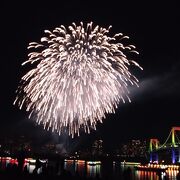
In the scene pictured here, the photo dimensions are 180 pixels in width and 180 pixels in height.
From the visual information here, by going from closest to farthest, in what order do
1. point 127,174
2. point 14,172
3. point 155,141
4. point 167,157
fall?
point 14,172
point 127,174
point 167,157
point 155,141

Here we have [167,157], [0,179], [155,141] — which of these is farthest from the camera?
[155,141]

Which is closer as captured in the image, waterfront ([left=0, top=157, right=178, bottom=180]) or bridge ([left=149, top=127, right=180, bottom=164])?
waterfront ([left=0, top=157, right=178, bottom=180])

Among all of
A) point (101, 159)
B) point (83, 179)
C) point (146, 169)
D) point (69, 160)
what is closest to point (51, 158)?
point (69, 160)

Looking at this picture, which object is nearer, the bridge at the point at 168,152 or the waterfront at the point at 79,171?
the waterfront at the point at 79,171

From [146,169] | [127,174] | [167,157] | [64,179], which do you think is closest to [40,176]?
[64,179]

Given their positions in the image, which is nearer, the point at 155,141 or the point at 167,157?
the point at 167,157

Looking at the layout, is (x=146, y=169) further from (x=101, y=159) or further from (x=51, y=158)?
(x=101, y=159)

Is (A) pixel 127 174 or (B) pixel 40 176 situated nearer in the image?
(B) pixel 40 176

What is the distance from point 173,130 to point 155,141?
24312 mm

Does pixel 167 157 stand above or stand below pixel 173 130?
below

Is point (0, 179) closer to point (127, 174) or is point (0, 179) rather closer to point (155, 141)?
point (127, 174)

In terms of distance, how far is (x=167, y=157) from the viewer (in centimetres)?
15175

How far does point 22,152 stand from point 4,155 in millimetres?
146110

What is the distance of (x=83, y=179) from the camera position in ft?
90.4
